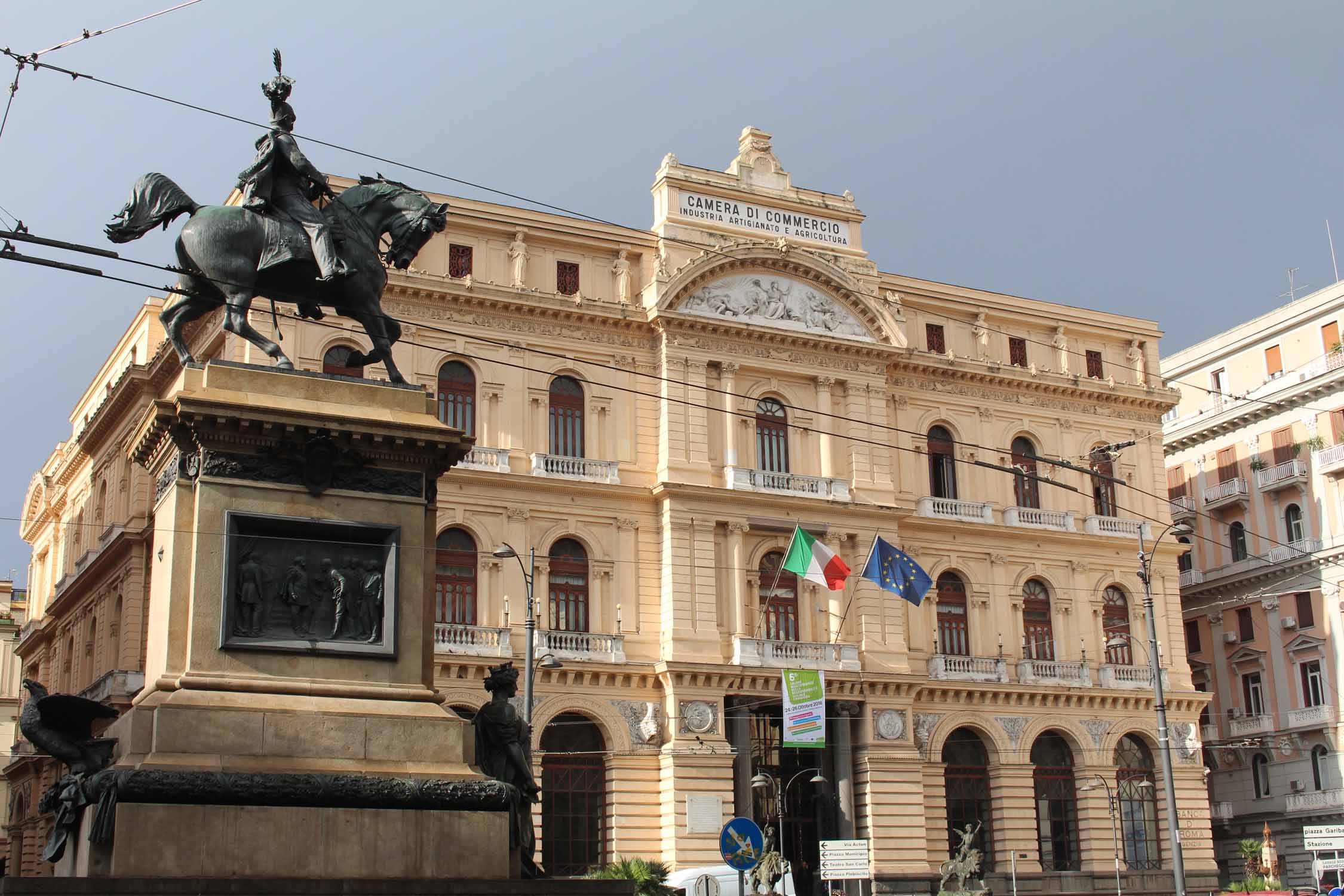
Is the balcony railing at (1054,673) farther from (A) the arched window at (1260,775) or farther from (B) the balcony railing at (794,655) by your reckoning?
(A) the arched window at (1260,775)

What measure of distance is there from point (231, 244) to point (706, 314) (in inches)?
972

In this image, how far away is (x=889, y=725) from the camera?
3803 cm

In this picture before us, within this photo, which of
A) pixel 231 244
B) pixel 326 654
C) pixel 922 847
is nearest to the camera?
pixel 326 654

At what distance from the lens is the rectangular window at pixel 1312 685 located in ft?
149

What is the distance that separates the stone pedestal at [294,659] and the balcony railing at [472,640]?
20.0 meters

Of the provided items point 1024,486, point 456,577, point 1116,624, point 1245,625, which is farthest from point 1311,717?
point 456,577

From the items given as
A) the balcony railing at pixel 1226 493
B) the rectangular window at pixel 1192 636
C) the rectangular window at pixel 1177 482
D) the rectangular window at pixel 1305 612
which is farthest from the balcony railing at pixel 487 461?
the rectangular window at pixel 1177 482

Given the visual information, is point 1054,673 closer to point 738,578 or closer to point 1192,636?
point 738,578

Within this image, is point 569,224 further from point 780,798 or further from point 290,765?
point 290,765

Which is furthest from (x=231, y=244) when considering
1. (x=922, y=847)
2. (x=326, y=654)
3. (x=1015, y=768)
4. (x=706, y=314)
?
(x=1015, y=768)

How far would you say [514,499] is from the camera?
119 ft

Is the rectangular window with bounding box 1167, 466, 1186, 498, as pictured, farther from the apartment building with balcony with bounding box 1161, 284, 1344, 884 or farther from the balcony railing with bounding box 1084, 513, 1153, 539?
the balcony railing with bounding box 1084, 513, 1153, 539

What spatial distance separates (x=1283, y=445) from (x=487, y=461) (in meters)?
25.5

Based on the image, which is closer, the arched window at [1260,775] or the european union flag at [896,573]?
the european union flag at [896,573]
